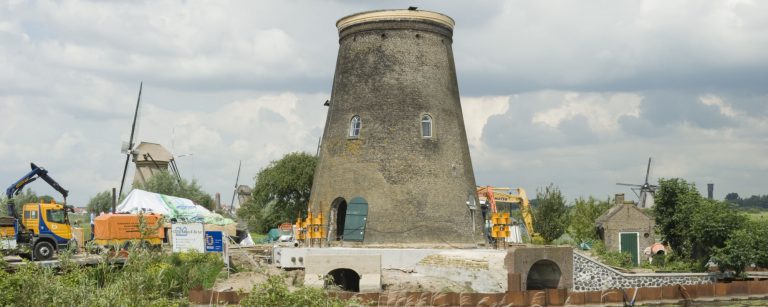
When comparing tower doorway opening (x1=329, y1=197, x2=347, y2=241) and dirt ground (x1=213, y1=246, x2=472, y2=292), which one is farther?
tower doorway opening (x1=329, y1=197, x2=347, y2=241)

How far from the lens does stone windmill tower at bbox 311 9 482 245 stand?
2819cm

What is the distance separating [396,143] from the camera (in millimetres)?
28562

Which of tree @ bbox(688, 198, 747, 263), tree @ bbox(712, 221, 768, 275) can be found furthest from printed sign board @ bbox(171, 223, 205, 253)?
tree @ bbox(712, 221, 768, 275)

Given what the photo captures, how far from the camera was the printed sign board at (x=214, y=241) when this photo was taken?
30859 millimetres

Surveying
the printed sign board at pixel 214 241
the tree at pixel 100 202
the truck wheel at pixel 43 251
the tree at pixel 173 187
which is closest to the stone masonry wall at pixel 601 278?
the printed sign board at pixel 214 241

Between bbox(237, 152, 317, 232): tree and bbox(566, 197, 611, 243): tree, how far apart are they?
55.0 feet

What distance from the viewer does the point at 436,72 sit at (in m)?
29.6

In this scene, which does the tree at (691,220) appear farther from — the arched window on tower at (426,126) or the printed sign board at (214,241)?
the printed sign board at (214,241)

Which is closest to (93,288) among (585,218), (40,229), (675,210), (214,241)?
(214,241)

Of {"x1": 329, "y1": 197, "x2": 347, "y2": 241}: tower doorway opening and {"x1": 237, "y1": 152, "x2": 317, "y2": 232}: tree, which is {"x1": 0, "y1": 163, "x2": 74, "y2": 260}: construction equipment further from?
{"x1": 237, "y1": 152, "x2": 317, "y2": 232}: tree

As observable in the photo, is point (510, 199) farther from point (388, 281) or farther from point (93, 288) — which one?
point (93, 288)

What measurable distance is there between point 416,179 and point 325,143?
13.6 feet

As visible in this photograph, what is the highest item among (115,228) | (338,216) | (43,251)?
(338,216)

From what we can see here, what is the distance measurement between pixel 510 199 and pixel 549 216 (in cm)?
318
